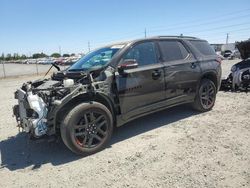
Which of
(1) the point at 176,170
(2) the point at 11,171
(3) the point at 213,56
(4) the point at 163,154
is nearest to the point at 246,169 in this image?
(1) the point at 176,170

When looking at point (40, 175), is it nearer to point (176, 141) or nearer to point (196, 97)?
point (176, 141)

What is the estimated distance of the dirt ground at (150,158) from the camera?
151 inches

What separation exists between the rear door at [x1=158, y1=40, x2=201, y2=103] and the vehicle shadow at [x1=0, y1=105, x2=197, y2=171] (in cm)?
66

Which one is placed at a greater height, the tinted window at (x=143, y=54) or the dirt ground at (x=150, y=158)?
the tinted window at (x=143, y=54)

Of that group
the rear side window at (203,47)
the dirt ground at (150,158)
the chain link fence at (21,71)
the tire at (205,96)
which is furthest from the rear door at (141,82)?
the chain link fence at (21,71)

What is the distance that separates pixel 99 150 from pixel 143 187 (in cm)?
147

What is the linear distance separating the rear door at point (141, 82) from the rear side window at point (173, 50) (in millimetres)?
244

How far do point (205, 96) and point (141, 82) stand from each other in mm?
2237

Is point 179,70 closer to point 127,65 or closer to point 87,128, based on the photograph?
point 127,65

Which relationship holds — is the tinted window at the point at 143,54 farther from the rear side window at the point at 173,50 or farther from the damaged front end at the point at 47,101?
the damaged front end at the point at 47,101

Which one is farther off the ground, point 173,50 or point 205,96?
point 173,50

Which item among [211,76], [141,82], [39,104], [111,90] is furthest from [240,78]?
[39,104]

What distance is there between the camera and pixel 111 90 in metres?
5.12

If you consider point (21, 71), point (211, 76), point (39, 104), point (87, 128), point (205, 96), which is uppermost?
point (211, 76)
